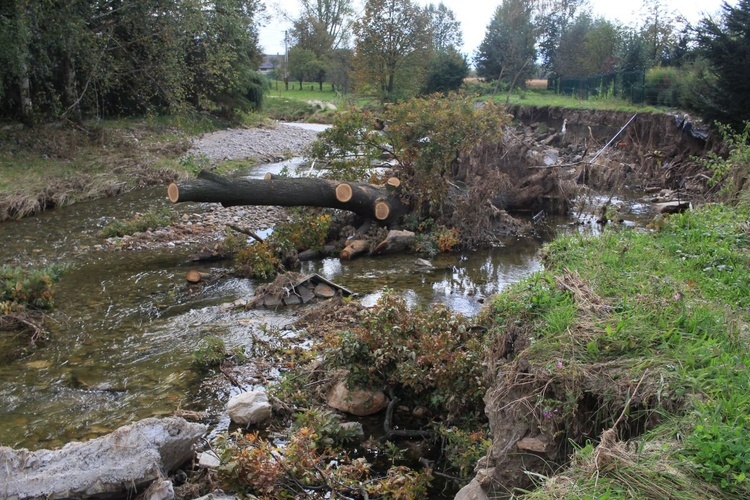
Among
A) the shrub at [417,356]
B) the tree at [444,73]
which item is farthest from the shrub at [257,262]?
the tree at [444,73]

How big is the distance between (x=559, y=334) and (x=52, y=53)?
20.5m

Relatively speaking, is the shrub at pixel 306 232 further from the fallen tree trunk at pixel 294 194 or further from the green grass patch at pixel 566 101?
the green grass patch at pixel 566 101

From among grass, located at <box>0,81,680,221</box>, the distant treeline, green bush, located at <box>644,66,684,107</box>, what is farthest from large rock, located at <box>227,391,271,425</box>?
green bush, located at <box>644,66,684,107</box>

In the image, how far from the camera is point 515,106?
119 ft

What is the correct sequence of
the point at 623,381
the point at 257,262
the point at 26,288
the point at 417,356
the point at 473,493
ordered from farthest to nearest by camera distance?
the point at 257,262, the point at 26,288, the point at 417,356, the point at 473,493, the point at 623,381

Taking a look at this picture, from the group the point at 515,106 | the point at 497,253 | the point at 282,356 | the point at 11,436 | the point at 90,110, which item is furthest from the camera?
the point at 515,106

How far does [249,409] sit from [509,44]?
4255 centimetres

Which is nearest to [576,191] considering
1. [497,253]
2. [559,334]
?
[497,253]

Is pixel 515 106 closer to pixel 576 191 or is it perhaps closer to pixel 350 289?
pixel 576 191

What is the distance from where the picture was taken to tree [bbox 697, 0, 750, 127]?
1769cm

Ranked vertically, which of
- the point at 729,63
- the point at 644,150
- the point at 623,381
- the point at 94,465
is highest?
the point at 729,63

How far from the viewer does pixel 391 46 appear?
132ft

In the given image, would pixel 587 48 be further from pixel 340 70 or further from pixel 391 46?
pixel 340 70

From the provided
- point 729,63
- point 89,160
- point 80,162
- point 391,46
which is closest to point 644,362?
point 729,63
